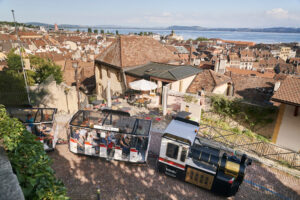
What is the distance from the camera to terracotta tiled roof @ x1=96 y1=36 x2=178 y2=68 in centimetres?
2333

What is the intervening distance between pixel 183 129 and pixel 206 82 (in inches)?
545

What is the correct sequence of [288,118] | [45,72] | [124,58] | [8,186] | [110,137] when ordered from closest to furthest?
1. [8,186]
2. [110,137]
3. [288,118]
4. [124,58]
5. [45,72]

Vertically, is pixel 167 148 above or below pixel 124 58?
below

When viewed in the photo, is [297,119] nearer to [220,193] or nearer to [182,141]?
[220,193]

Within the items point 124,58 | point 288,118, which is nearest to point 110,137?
point 288,118

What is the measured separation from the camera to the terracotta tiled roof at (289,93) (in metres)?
12.2

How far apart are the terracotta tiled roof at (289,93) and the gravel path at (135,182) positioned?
183 inches

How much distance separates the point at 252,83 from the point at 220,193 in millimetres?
19828

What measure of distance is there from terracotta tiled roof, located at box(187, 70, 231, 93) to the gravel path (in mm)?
11795

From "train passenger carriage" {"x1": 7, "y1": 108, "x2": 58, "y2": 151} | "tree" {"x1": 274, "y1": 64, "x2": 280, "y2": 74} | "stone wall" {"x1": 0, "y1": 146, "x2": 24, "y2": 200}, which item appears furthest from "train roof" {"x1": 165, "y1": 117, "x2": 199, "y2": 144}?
"tree" {"x1": 274, "y1": 64, "x2": 280, "y2": 74}

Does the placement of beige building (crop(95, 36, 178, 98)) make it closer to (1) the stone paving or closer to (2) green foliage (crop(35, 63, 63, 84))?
(1) the stone paving

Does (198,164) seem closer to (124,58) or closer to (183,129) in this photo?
(183,129)

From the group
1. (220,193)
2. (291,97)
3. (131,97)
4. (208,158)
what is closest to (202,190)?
(220,193)

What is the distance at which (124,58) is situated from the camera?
23094mm
